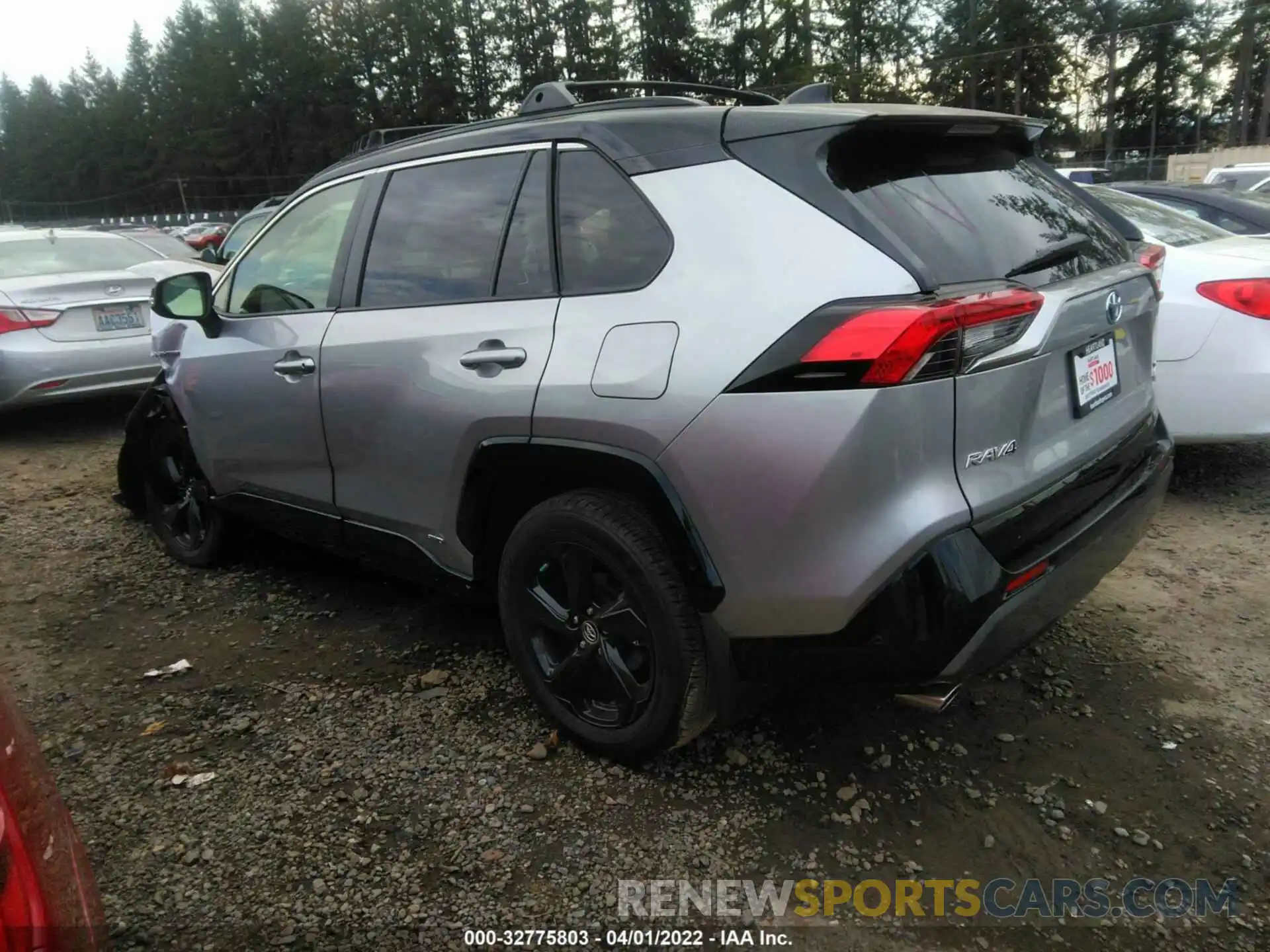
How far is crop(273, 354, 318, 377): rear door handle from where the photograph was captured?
3.10 m

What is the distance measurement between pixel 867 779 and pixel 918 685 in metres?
0.52

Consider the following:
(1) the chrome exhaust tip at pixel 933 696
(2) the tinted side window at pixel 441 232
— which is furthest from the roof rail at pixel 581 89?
(1) the chrome exhaust tip at pixel 933 696

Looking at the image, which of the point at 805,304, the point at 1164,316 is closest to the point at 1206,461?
the point at 1164,316

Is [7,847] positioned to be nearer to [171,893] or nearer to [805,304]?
[171,893]

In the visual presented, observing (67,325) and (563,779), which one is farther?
(67,325)

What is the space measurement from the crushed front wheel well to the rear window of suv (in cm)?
79

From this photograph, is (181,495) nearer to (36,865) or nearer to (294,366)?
(294,366)

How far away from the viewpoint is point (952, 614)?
1.97 metres

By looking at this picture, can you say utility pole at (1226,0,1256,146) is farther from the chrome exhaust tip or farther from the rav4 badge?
the chrome exhaust tip

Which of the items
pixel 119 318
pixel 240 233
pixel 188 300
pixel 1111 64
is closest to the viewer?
pixel 188 300

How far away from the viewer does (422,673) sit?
3172 millimetres

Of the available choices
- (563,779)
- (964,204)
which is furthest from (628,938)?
(964,204)

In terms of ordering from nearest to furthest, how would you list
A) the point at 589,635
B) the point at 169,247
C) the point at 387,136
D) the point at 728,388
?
the point at 728,388 → the point at 589,635 → the point at 387,136 → the point at 169,247

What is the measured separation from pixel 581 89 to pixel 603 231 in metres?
1.00
